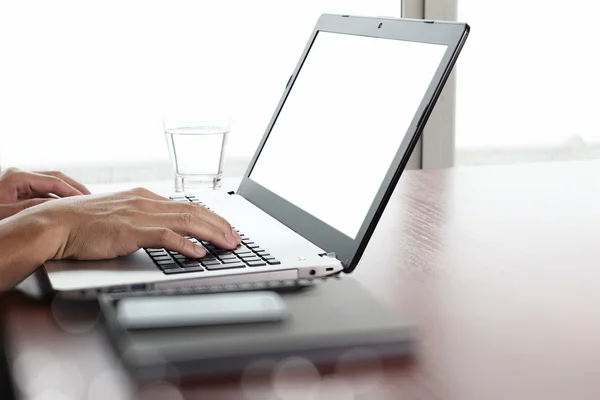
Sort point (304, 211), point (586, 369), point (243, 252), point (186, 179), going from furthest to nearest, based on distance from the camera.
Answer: point (186, 179), point (304, 211), point (243, 252), point (586, 369)

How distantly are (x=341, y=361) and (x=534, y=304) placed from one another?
252mm

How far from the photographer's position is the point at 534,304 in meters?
0.87

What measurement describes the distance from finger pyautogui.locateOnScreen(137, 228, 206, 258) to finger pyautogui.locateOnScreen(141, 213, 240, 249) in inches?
0.9

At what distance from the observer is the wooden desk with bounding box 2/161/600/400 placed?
2.18 ft

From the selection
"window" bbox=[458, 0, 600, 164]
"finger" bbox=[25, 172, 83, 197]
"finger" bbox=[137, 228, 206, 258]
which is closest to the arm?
"finger" bbox=[137, 228, 206, 258]

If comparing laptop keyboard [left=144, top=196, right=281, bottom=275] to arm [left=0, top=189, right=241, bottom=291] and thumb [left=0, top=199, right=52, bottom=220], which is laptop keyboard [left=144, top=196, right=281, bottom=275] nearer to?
arm [left=0, top=189, right=241, bottom=291]

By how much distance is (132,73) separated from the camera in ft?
9.03

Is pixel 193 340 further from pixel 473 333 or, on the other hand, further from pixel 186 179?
pixel 186 179

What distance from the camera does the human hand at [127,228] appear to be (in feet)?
3.11

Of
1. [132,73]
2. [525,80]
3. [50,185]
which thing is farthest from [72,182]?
[525,80]

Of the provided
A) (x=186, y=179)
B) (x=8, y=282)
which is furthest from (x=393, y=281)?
(x=186, y=179)

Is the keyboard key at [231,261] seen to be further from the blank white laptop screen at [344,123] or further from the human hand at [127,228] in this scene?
the blank white laptop screen at [344,123]

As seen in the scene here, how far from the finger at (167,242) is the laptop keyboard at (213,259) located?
0.04 ft

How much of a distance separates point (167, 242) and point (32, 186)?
448 millimetres
